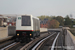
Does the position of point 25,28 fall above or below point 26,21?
below

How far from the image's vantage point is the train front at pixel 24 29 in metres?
20.8

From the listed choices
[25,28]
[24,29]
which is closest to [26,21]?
[25,28]

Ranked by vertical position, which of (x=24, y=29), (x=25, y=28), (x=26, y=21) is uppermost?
(x=26, y=21)

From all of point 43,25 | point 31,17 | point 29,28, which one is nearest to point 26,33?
point 29,28

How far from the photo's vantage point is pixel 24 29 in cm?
2084

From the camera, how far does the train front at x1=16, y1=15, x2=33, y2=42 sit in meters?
20.8

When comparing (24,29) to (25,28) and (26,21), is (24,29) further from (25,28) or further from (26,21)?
(26,21)

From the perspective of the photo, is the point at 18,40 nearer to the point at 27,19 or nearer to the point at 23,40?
the point at 23,40

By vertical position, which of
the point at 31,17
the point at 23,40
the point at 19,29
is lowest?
the point at 23,40

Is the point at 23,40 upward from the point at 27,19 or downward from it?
downward

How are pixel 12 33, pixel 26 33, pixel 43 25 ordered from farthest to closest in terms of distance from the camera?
pixel 43 25 → pixel 12 33 → pixel 26 33

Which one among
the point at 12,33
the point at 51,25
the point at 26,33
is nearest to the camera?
the point at 26,33

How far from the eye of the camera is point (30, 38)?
21250mm

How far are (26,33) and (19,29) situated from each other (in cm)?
93
